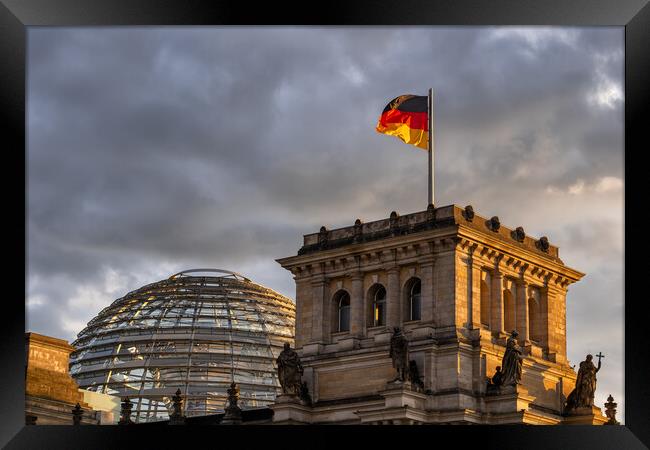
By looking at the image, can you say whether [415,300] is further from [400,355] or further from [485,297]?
[400,355]

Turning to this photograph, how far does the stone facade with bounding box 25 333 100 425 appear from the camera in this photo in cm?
6178

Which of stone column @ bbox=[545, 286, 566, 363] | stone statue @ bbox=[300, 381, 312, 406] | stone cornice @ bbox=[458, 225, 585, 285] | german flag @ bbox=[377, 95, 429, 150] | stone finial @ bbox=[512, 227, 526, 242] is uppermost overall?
german flag @ bbox=[377, 95, 429, 150]

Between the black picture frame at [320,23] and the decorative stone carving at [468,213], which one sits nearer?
the black picture frame at [320,23]

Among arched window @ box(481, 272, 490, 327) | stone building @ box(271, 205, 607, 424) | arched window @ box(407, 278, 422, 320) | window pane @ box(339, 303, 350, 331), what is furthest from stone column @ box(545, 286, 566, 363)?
window pane @ box(339, 303, 350, 331)

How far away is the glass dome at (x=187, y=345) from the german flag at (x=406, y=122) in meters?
37.6

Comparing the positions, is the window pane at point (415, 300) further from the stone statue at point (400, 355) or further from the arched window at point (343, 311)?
the arched window at point (343, 311)

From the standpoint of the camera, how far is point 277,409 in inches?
3056

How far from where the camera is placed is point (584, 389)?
76.7 metres

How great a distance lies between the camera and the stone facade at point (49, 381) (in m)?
61.8

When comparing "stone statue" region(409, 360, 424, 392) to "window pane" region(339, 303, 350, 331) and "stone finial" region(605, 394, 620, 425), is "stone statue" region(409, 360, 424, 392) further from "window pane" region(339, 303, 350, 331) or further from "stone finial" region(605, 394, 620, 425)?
"stone finial" region(605, 394, 620, 425)

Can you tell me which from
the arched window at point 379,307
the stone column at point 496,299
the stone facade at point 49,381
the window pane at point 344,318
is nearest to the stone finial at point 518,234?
the stone column at point 496,299

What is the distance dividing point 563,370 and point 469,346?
824cm

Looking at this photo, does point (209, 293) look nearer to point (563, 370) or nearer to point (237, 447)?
point (563, 370)

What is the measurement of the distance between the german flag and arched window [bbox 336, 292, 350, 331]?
9.72 metres
